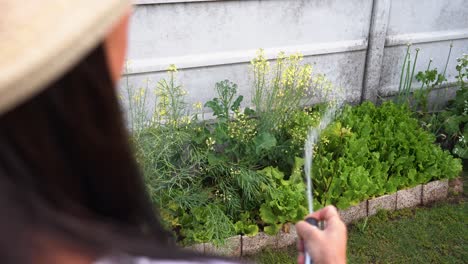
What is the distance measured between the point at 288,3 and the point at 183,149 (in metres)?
1.63

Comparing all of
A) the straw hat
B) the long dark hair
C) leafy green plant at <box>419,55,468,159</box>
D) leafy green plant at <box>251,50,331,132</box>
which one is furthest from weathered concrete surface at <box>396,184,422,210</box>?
the straw hat

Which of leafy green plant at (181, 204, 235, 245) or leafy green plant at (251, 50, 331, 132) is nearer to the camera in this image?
leafy green plant at (181, 204, 235, 245)

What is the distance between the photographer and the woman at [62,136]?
0.64 metres

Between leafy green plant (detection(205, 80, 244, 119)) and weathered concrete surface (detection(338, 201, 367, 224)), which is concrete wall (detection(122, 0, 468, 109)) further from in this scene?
weathered concrete surface (detection(338, 201, 367, 224))

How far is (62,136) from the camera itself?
70 centimetres

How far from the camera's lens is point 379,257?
3.54 m

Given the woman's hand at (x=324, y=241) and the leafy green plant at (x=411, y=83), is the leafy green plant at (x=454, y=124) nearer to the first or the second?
the leafy green plant at (x=411, y=83)

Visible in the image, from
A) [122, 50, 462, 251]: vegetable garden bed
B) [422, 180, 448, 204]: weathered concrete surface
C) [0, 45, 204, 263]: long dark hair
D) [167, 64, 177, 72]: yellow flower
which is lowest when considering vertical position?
[422, 180, 448, 204]: weathered concrete surface

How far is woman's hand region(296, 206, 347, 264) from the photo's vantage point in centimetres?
137

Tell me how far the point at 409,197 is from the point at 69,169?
371cm

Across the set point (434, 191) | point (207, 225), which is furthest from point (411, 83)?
point (207, 225)

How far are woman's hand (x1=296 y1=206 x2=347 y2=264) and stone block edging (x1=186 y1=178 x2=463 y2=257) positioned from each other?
166 centimetres

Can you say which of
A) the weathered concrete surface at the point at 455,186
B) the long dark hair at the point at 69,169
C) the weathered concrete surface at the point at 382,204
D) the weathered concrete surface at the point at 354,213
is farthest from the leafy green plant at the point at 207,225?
the long dark hair at the point at 69,169

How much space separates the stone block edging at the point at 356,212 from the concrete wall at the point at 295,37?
1.20 m
